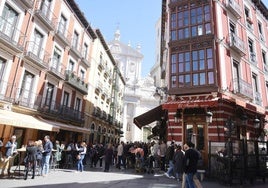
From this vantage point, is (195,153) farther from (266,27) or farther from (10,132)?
(266,27)

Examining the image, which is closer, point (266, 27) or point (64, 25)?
point (64, 25)

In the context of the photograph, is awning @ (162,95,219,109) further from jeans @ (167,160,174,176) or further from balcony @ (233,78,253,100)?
jeans @ (167,160,174,176)

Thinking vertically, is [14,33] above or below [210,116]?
above

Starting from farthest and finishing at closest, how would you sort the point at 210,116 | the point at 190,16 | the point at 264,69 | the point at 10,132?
1. the point at 264,69
2. the point at 190,16
3. the point at 10,132
4. the point at 210,116

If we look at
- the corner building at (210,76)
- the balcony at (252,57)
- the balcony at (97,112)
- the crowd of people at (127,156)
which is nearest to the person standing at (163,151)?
the crowd of people at (127,156)

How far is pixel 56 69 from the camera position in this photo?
16703mm

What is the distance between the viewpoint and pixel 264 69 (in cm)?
1792

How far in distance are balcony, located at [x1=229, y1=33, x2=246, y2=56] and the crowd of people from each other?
7.85 m

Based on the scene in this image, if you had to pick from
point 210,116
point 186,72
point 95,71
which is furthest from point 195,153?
point 95,71

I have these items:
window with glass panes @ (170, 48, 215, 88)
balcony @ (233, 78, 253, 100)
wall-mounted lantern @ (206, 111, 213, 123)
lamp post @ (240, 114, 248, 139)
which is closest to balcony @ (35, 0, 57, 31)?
window with glass panes @ (170, 48, 215, 88)

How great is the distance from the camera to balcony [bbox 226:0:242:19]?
49.2ft

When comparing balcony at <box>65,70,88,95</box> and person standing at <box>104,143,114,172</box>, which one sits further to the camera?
balcony at <box>65,70,88,95</box>

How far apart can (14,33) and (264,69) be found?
1968 centimetres

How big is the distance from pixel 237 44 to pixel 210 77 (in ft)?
14.1
